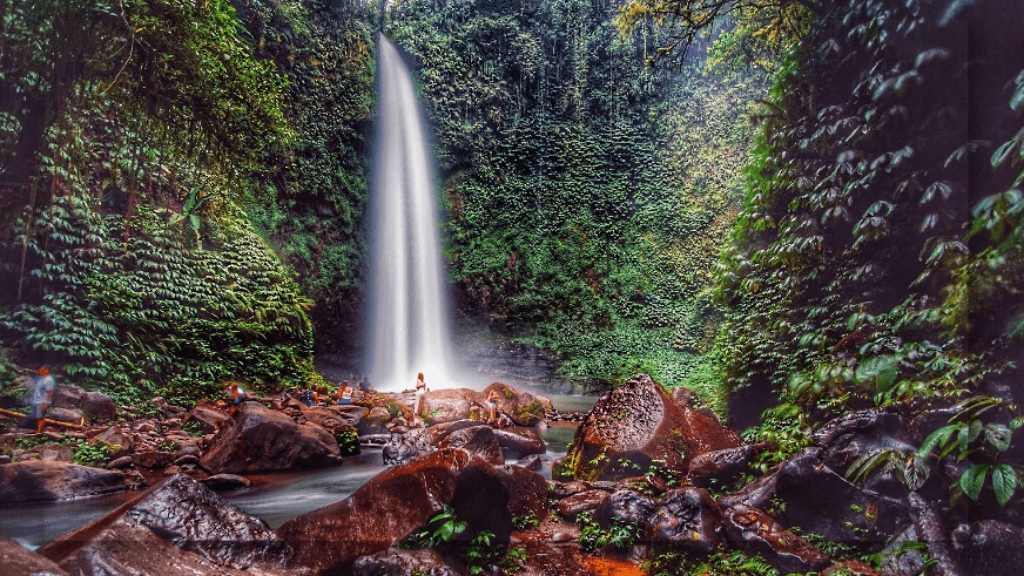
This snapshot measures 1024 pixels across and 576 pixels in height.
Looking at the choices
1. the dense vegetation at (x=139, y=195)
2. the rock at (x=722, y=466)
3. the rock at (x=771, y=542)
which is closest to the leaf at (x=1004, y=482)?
the rock at (x=771, y=542)

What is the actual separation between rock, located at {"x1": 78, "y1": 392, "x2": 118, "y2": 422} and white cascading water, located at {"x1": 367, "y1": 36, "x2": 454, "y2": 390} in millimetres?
3577

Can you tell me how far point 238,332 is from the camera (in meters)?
3.96

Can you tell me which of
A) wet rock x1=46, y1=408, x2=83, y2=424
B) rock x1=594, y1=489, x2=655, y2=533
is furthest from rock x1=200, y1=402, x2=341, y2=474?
rock x1=594, y1=489, x2=655, y2=533

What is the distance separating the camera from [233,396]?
4000 mm

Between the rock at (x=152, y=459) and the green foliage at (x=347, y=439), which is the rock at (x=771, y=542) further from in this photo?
the rock at (x=152, y=459)

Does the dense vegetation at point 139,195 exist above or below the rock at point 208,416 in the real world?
above

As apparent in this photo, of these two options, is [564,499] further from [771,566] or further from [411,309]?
[411,309]

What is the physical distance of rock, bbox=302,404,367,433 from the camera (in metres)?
4.46

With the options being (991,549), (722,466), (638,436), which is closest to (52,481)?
(638,436)

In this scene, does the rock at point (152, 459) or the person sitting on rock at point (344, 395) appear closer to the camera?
the rock at point (152, 459)

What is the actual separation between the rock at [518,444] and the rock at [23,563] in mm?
2971

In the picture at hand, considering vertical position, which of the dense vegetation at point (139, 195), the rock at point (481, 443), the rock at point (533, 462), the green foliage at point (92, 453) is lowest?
the rock at point (533, 462)

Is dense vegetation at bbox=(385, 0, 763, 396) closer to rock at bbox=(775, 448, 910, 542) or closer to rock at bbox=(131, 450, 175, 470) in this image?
rock at bbox=(775, 448, 910, 542)

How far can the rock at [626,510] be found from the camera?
2.70 metres
